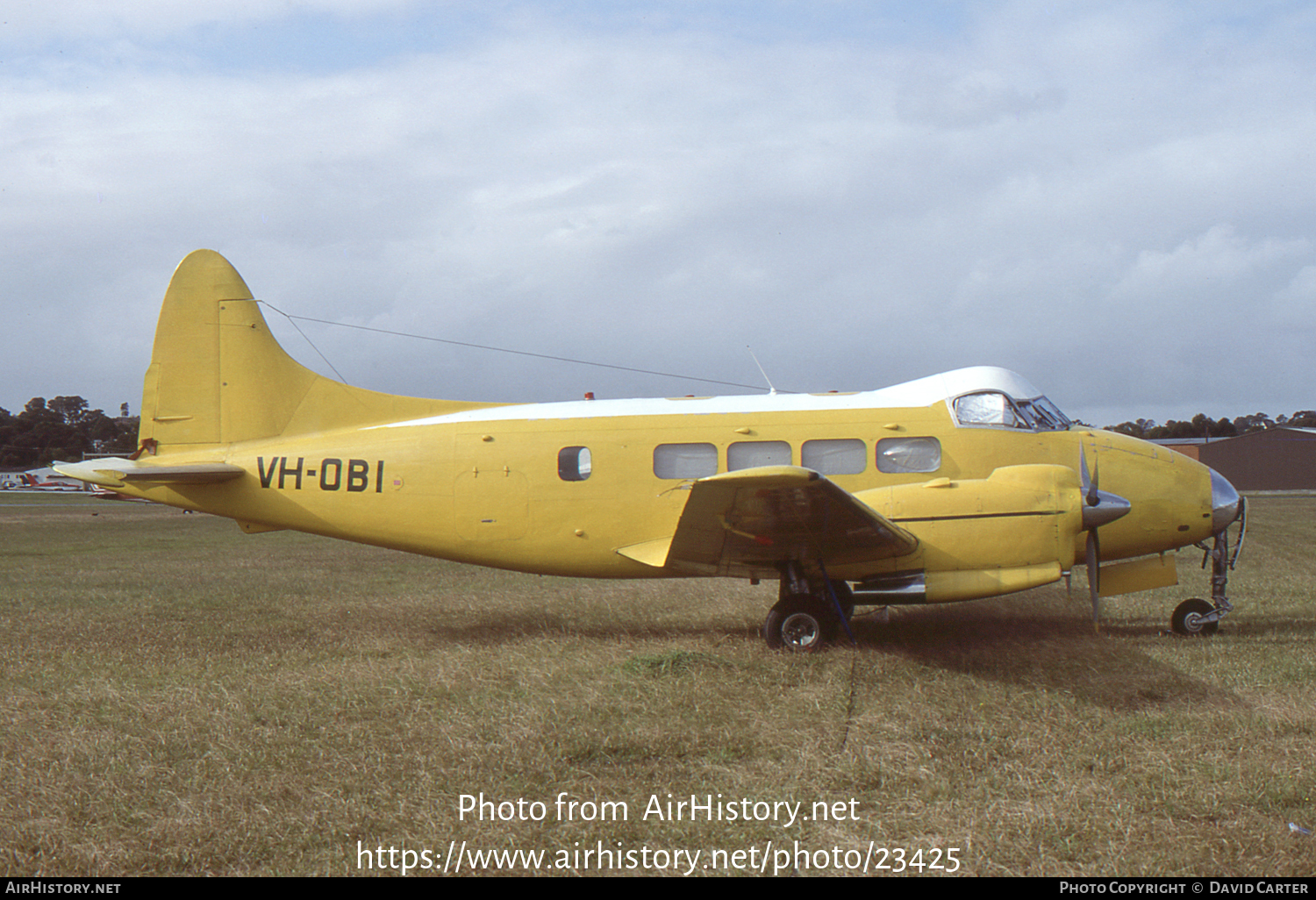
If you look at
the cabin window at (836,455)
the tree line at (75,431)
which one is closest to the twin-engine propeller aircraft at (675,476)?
the cabin window at (836,455)

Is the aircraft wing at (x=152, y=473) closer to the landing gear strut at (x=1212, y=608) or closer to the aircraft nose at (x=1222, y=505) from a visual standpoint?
the landing gear strut at (x=1212, y=608)

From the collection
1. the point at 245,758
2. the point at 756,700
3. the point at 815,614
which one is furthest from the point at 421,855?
the point at 815,614

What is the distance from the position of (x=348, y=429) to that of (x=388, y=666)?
11.2ft

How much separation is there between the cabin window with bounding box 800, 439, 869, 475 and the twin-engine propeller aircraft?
0.02 meters

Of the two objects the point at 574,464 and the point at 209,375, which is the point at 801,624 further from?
the point at 209,375

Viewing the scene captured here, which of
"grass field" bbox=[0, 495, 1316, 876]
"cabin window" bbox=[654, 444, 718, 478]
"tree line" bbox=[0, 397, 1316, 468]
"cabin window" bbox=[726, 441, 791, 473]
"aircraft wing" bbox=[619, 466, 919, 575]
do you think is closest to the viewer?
"grass field" bbox=[0, 495, 1316, 876]

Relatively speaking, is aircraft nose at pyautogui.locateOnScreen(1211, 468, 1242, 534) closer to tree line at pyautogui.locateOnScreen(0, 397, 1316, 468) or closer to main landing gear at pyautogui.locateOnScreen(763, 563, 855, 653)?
main landing gear at pyautogui.locateOnScreen(763, 563, 855, 653)

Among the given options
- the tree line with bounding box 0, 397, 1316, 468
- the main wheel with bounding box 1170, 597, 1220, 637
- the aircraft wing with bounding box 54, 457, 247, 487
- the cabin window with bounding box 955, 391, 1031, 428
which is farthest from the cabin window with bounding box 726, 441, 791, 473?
the tree line with bounding box 0, 397, 1316, 468

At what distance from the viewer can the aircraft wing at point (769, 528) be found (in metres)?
7.39

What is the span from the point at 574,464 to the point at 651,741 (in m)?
4.31

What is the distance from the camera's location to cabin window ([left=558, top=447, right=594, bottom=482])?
32.6 feet

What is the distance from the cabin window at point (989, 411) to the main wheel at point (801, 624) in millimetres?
2596

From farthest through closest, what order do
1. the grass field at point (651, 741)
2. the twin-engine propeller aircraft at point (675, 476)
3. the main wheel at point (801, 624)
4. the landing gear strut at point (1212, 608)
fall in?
the landing gear strut at point (1212, 608)
the main wheel at point (801, 624)
the twin-engine propeller aircraft at point (675, 476)
the grass field at point (651, 741)

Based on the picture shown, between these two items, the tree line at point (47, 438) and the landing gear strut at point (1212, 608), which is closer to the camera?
the landing gear strut at point (1212, 608)
